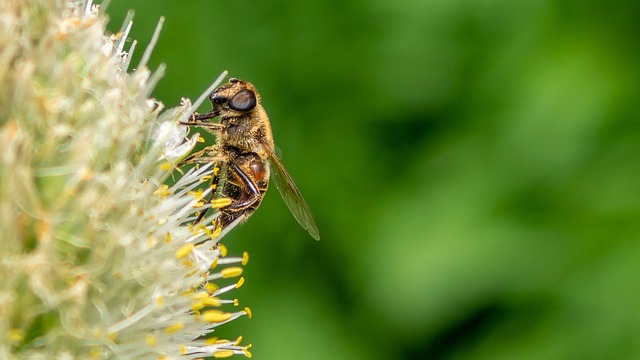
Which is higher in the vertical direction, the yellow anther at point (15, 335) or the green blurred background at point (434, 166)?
the green blurred background at point (434, 166)

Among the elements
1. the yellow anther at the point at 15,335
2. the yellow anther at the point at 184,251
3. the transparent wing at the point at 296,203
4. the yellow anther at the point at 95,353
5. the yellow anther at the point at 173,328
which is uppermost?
the transparent wing at the point at 296,203

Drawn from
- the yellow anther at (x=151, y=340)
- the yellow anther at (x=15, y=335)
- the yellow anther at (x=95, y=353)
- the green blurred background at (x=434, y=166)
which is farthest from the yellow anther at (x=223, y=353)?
the green blurred background at (x=434, y=166)

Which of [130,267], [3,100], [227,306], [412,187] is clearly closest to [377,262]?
[412,187]

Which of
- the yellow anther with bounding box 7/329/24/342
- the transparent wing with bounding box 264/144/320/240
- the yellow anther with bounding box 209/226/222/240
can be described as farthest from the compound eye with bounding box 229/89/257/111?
the yellow anther with bounding box 7/329/24/342

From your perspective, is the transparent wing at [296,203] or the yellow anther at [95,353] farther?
the transparent wing at [296,203]

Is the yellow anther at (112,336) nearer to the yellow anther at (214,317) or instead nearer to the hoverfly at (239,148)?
the yellow anther at (214,317)

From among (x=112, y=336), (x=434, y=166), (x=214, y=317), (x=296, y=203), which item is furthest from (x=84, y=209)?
(x=434, y=166)

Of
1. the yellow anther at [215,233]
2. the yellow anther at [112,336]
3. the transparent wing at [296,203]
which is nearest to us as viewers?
the yellow anther at [112,336]

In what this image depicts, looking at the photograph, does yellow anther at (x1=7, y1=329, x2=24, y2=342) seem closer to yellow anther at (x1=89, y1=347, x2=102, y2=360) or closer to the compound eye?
yellow anther at (x1=89, y1=347, x2=102, y2=360)
